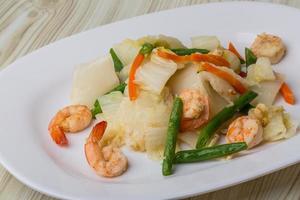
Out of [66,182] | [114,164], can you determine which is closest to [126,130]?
[114,164]

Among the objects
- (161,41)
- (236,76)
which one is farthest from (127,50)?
(236,76)

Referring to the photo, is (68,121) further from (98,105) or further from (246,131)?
(246,131)

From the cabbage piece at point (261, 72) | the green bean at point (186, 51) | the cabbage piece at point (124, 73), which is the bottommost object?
the cabbage piece at point (124, 73)

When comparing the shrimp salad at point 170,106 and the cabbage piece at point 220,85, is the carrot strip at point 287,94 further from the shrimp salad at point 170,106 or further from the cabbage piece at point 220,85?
the cabbage piece at point 220,85

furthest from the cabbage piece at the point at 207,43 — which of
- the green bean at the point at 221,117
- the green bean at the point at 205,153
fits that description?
the green bean at the point at 205,153

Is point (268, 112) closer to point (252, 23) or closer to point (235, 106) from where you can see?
point (235, 106)
